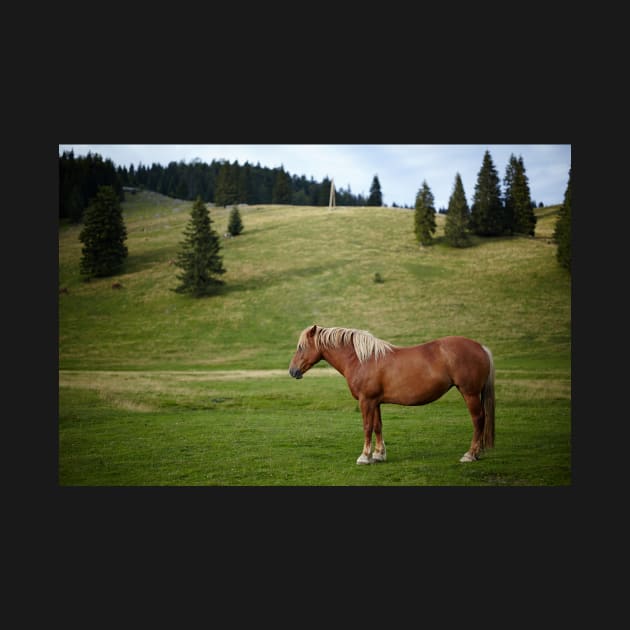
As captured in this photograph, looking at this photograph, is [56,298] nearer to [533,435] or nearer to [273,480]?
[273,480]

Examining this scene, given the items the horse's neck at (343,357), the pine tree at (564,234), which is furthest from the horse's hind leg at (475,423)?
the pine tree at (564,234)

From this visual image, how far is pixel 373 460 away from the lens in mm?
10195

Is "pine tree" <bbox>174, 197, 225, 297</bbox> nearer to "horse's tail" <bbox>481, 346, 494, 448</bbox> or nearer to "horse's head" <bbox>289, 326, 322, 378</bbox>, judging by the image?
"horse's head" <bbox>289, 326, 322, 378</bbox>

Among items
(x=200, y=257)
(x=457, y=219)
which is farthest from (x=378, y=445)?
(x=200, y=257)

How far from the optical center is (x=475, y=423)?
9.99 m

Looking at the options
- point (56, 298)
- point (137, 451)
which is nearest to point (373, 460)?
point (137, 451)

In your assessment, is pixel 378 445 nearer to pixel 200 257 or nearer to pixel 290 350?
pixel 290 350

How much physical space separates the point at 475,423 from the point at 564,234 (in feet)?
25.9

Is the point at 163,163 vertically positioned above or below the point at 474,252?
above

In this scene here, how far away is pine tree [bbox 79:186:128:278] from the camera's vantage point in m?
17.1

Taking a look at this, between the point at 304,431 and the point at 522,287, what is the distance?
32.2ft

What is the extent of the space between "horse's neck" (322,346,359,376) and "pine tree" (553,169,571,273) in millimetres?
7488

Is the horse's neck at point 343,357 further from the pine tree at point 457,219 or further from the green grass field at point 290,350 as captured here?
the pine tree at point 457,219

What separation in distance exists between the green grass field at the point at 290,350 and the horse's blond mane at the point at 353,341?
2.13 meters
